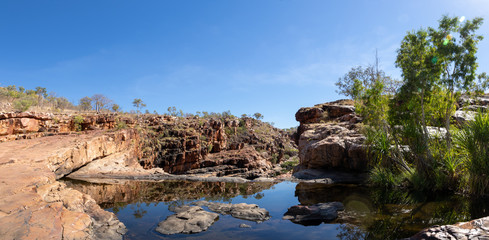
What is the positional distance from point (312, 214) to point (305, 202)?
2660 millimetres

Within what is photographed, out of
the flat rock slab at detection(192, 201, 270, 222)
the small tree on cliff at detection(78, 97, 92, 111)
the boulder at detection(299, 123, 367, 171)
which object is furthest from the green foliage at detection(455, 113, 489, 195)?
the small tree on cliff at detection(78, 97, 92, 111)

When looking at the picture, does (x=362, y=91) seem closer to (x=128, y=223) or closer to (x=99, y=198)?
(x=128, y=223)

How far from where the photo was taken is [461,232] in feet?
15.3

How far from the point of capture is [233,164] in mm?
53969

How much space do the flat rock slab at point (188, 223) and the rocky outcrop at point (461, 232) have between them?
5299 millimetres

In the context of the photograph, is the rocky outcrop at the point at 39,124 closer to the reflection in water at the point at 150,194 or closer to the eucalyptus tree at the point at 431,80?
the reflection in water at the point at 150,194

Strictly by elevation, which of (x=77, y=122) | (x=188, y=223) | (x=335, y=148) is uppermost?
(x=77, y=122)

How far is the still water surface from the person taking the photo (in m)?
6.92

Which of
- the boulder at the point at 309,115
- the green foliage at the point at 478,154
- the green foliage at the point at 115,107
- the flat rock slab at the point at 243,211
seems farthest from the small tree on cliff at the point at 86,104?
the green foliage at the point at 478,154

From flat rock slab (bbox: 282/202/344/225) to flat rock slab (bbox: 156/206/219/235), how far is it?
261cm

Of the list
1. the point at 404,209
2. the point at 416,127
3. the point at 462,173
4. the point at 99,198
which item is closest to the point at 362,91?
the point at 416,127

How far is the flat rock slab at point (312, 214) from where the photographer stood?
8.23 meters

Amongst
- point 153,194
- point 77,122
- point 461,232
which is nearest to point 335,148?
point 153,194

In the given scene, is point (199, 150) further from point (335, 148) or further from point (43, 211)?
point (43, 211)
